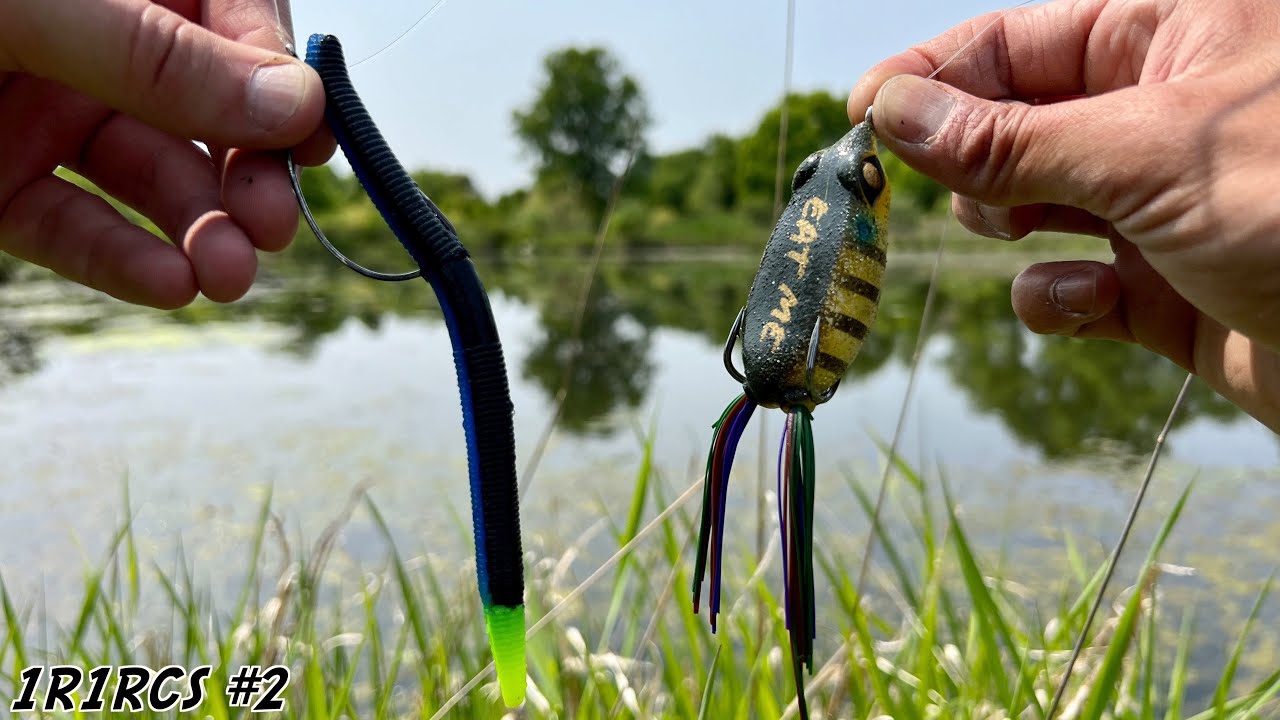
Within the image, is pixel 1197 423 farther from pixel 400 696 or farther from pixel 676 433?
pixel 400 696

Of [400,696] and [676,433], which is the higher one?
[676,433]

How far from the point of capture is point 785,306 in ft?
2.19

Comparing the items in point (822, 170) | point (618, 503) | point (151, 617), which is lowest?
point (151, 617)

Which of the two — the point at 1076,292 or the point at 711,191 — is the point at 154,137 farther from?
the point at 711,191

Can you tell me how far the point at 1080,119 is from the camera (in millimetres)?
738

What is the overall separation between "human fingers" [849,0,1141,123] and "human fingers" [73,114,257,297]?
0.65 meters

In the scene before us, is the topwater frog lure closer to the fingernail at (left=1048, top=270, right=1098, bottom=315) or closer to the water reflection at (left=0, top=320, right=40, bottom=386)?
Answer: the fingernail at (left=1048, top=270, right=1098, bottom=315)

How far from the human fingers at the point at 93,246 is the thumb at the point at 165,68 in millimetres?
177

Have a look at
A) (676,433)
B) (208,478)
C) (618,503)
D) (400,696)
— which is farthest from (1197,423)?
(208,478)

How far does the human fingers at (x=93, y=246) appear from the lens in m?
0.92

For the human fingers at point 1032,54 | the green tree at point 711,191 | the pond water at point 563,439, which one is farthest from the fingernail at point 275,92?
the green tree at point 711,191

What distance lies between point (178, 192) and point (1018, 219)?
94 cm

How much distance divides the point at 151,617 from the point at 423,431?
5.74ft

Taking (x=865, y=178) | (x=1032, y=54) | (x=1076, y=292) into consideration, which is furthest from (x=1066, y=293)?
(x=865, y=178)
